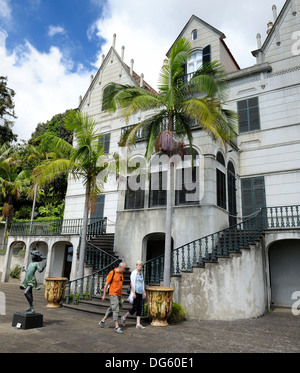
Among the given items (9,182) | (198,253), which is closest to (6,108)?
(9,182)

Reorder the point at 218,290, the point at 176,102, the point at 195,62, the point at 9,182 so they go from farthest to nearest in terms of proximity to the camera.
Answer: the point at 9,182 → the point at 195,62 → the point at 176,102 → the point at 218,290

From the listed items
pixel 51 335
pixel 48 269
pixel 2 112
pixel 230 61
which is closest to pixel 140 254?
pixel 51 335

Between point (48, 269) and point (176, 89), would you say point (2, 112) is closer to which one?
point (48, 269)

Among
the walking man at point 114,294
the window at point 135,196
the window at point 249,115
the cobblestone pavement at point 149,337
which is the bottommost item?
the cobblestone pavement at point 149,337

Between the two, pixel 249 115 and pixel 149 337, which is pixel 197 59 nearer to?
pixel 249 115

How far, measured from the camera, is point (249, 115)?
15.5 m

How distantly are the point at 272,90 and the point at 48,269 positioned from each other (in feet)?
53.4

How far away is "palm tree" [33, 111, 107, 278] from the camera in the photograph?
11250 millimetres

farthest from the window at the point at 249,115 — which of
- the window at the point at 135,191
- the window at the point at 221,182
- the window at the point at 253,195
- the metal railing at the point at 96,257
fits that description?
the metal railing at the point at 96,257

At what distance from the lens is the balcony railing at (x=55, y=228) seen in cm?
1670

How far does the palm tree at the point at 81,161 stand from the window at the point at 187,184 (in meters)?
3.28

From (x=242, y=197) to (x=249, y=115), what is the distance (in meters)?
4.60

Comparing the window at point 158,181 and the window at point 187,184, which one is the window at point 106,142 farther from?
the window at point 187,184

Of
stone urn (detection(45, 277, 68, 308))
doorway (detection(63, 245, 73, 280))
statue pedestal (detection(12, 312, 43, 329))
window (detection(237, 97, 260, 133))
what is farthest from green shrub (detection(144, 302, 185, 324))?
doorway (detection(63, 245, 73, 280))
